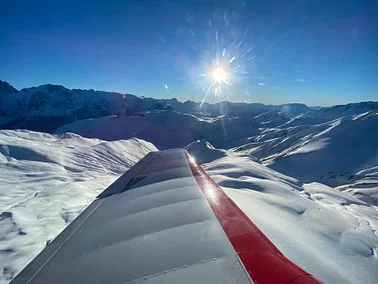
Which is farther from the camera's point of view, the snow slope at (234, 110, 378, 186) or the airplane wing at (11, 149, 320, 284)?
the snow slope at (234, 110, 378, 186)

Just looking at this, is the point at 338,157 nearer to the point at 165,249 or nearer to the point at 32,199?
the point at 32,199

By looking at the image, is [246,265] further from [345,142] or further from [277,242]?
[345,142]

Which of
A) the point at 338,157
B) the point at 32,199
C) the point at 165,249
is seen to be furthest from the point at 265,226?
the point at 338,157

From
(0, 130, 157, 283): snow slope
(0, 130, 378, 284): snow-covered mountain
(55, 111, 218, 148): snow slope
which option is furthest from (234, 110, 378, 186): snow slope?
(55, 111, 218, 148): snow slope

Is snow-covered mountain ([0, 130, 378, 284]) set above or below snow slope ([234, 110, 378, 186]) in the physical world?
above

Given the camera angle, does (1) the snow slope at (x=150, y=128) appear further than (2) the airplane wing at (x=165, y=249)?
Yes

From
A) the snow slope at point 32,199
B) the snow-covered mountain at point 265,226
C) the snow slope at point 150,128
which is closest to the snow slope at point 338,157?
the snow-covered mountain at point 265,226

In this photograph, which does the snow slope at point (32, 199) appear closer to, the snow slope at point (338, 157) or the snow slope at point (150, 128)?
the snow slope at point (338, 157)

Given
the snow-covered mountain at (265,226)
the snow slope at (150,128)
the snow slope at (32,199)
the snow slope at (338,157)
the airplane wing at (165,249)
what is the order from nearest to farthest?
the airplane wing at (165,249) < the snow-covered mountain at (265,226) < the snow slope at (32,199) < the snow slope at (338,157) < the snow slope at (150,128)

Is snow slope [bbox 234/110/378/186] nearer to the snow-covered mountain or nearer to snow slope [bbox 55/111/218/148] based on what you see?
the snow-covered mountain

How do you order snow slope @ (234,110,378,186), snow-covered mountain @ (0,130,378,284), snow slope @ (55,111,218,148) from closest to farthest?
snow-covered mountain @ (0,130,378,284) → snow slope @ (234,110,378,186) → snow slope @ (55,111,218,148)
